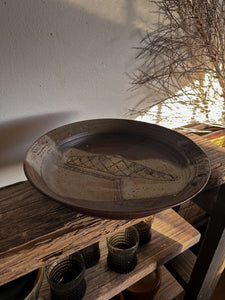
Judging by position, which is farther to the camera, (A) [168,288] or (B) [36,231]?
(A) [168,288]

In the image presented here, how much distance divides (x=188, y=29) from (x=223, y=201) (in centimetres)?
59

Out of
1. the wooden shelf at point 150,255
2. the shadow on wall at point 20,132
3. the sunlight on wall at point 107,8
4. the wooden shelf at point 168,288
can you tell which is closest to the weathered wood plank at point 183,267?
the wooden shelf at point 168,288

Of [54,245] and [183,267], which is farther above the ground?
[54,245]

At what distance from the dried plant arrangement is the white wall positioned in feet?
0.21

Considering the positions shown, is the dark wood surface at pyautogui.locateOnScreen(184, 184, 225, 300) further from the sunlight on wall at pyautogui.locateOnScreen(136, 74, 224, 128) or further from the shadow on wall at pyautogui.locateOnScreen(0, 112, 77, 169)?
the shadow on wall at pyautogui.locateOnScreen(0, 112, 77, 169)

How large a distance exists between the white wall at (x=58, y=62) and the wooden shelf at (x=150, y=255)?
1.25 ft

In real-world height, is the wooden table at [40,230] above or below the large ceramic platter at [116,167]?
below

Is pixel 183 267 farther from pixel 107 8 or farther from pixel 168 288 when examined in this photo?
pixel 107 8

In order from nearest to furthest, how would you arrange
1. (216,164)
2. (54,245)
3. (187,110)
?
(54,245) < (216,164) < (187,110)

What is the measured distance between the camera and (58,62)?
0.66 meters

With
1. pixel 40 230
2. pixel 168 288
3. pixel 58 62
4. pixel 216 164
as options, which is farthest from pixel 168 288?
pixel 58 62

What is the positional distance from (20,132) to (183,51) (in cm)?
66

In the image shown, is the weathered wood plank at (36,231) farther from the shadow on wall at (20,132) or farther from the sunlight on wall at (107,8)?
the sunlight on wall at (107,8)

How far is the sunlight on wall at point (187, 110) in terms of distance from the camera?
0.93m
